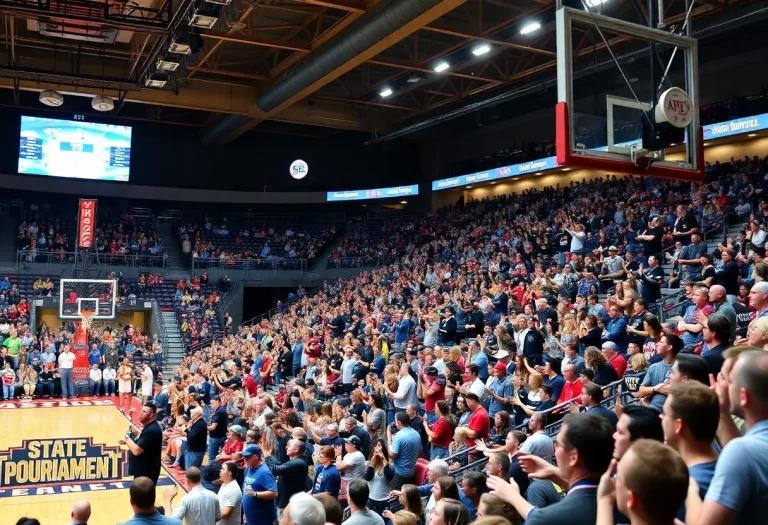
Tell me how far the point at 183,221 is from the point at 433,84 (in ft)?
49.4

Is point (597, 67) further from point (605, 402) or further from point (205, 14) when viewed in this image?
point (205, 14)

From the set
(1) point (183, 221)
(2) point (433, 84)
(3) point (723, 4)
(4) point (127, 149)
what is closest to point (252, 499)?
(3) point (723, 4)

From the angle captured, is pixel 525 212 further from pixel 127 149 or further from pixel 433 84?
pixel 127 149

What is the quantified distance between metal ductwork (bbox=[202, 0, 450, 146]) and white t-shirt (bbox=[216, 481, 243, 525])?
10896mm

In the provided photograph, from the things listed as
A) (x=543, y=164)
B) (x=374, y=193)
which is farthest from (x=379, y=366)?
(x=374, y=193)

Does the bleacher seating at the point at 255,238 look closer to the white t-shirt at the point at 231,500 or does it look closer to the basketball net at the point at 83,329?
the basketball net at the point at 83,329

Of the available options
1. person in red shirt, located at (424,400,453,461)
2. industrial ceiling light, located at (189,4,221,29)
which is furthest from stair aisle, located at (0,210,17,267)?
person in red shirt, located at (424,400,453,461)

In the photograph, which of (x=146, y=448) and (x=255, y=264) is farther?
(x=255, y=264)

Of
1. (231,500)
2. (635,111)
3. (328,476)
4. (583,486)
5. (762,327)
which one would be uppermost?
(635,111)

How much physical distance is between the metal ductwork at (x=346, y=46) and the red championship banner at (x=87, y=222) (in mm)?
8439

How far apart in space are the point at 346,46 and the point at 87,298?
489 inches

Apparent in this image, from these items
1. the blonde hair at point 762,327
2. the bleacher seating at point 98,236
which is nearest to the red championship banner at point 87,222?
the bleacher seating at point 98,236

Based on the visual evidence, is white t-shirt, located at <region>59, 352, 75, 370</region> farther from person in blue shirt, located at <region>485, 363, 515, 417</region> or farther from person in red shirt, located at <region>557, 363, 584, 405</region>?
person in red shirt, located at <region>557, 363, 584, 405</region>

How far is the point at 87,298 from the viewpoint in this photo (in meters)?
23.8
